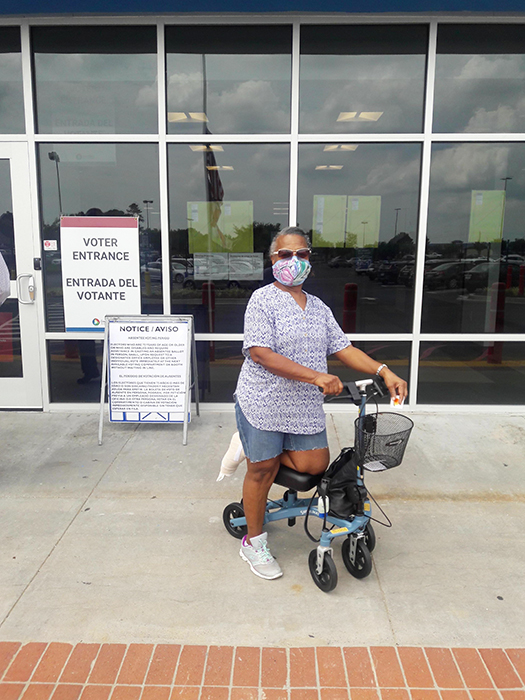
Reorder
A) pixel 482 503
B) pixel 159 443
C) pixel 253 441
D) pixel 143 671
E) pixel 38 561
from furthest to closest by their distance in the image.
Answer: pixel 159 443 → pixel 482 503 → pixel 38 561 → pixel 253 441 → pixel 143 671

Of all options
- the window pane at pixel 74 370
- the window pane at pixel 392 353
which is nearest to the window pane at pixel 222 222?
the window pane at pixel 74 370

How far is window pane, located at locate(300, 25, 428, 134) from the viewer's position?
502 cm

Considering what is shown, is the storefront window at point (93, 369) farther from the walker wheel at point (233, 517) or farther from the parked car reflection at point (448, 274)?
the walker wheel at point (233, 517)

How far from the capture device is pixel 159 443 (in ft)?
15.3

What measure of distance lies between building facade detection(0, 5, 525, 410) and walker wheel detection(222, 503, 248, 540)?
7.98 feet

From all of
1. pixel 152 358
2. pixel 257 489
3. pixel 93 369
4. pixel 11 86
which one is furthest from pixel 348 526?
pixel 11 86

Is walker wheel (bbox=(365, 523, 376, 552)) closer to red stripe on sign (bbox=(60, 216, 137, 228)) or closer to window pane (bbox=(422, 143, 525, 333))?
window pane (bbox=(422, 143, 525, 333))

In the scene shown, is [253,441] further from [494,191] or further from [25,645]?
[494,191]

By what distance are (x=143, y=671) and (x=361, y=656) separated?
3.07 ft

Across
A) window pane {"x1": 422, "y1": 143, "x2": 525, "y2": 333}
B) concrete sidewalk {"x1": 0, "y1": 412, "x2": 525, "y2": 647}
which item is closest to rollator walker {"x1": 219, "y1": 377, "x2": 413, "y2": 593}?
concrete sidewalk {"x1": 0, "y1": 412, "x2": 525, "y2": 647}

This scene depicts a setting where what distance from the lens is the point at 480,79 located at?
5105mm

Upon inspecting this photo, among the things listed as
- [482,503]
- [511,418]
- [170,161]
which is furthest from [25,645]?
[511,418]

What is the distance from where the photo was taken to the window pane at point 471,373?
5492 mm

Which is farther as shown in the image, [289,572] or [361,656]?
[289,572]
